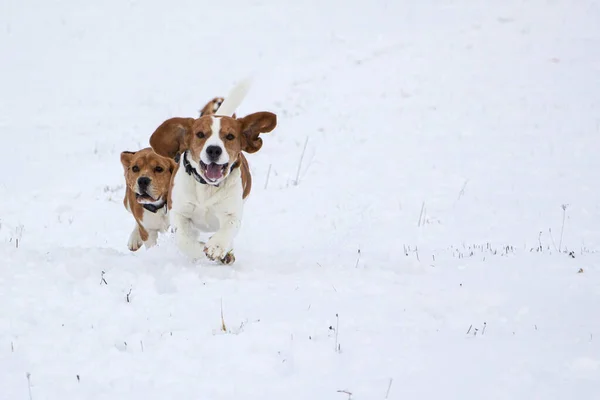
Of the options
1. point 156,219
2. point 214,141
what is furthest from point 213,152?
point 156,219

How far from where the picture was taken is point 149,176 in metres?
5.91

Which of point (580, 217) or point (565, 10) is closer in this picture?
point (580, 217)

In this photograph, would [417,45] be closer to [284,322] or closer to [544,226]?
[544,226]

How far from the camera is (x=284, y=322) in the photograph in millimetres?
3432

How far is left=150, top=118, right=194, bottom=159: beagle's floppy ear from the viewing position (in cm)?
513

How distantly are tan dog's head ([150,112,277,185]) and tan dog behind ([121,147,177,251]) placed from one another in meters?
0.70

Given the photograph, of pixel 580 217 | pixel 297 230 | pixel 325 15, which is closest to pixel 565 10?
pixel 325 15

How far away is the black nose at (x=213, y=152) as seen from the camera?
4797 millimetres

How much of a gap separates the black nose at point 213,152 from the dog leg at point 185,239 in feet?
2.32

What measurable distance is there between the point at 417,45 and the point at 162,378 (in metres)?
14.6

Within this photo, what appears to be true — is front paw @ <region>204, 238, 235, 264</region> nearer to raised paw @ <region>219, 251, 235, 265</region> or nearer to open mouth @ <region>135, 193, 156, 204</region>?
raised paw @ <region>219, 251, 235, 265</region>

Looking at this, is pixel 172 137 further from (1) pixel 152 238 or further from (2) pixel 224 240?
A: (1) pixel 152 238

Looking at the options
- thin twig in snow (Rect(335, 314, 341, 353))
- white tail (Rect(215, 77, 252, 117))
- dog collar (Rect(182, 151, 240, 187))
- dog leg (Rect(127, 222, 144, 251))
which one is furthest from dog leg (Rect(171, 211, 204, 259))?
thin twig in snow (Rect(335, 314, 341, 353))

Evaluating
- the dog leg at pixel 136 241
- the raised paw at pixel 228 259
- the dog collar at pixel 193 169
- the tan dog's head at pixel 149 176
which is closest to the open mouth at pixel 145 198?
the tan dog's head at pixel 149 176
